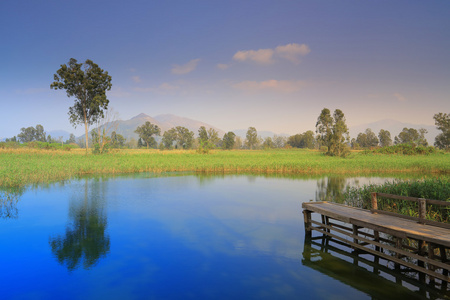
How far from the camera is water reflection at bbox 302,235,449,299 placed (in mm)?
7168

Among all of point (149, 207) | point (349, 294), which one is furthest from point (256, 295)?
point (149, 207)

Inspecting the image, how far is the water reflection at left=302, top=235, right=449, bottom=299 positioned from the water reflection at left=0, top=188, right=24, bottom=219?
1397 centimetres

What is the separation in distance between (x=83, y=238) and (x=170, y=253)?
145 inches

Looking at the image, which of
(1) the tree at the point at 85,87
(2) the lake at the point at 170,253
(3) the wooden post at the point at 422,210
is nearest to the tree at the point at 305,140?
(1) the tree at the point at 85,87

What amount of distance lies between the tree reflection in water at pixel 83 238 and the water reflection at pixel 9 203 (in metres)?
2.61

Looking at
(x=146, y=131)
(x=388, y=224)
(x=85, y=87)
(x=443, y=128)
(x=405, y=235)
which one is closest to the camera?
(x=405, y=235)

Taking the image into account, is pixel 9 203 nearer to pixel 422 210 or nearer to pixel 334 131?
pixel 422 210

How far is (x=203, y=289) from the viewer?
7.46 metres

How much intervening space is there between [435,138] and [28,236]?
397ft

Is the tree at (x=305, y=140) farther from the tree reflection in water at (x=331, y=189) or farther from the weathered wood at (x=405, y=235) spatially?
the weathered wood at (x=405, y=235)

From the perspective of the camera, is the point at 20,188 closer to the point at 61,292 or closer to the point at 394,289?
the point at 61,292

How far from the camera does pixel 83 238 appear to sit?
10.9m

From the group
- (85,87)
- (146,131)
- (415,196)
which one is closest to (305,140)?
(146,131)

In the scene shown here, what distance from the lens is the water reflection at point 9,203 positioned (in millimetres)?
14258
